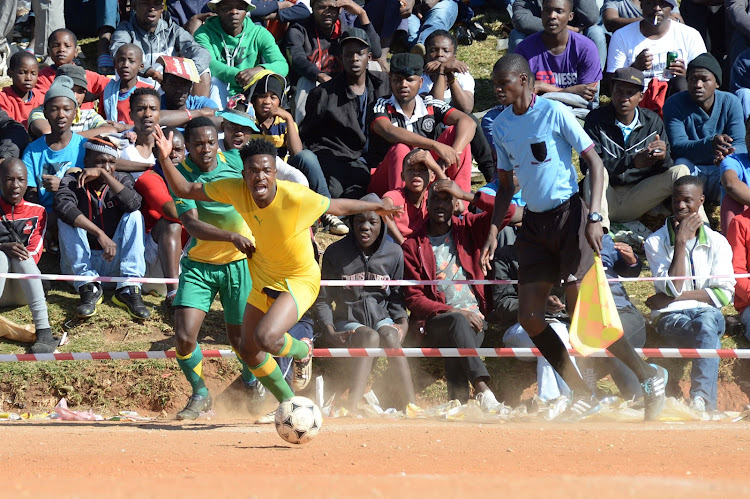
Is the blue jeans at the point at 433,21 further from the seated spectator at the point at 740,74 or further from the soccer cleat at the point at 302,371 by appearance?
the soccer cleat at the point at 302,371

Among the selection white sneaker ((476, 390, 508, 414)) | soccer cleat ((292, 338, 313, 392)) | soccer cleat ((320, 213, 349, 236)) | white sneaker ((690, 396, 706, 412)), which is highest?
soccer cleat ((292, 338, 313, 392))

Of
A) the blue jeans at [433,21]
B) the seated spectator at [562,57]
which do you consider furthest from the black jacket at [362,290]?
the blue jeans at [433,21]

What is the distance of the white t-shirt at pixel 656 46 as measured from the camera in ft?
45.0

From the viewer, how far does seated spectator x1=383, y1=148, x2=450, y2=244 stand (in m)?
10.7

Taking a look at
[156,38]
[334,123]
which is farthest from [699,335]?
[156,38]

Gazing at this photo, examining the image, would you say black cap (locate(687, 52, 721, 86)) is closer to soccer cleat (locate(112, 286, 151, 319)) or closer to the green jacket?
the green jacket

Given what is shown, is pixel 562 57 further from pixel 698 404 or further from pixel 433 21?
pixel 698 404

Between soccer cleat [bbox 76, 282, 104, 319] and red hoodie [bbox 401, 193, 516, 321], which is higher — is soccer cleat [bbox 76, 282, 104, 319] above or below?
below

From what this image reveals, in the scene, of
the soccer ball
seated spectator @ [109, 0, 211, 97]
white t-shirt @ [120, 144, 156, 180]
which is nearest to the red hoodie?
the soccer ball

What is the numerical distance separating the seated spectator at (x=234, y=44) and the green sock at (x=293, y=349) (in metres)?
5.92

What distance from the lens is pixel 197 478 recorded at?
5.84 meters

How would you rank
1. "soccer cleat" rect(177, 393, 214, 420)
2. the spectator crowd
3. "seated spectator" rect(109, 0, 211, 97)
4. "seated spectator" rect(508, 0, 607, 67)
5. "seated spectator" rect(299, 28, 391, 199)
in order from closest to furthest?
1. the spectator crowd
2. "soccer cleat" rect(177, 393, 214, 420)
3. "seated spectator" rect(299, 28, 391, 199)
4. "seated spectator" rect(109, 0, 211, 97)
5. "seated spectator" rect(508, 0, 607, 67)

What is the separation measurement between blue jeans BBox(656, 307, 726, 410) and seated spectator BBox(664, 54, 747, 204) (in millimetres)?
2666

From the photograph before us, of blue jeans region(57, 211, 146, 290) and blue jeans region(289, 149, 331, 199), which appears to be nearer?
blue jeans region(57, 211, 146, 290)
